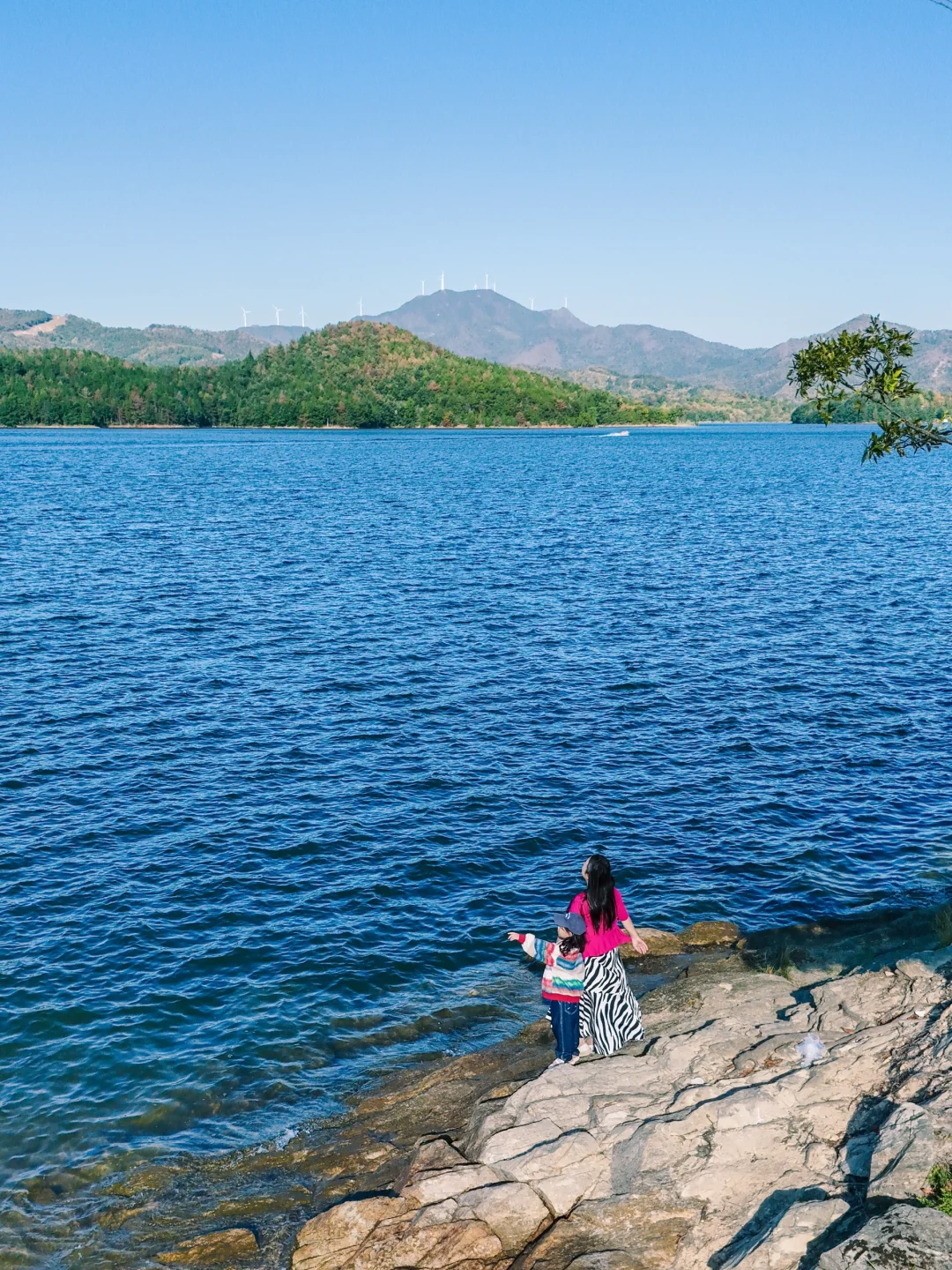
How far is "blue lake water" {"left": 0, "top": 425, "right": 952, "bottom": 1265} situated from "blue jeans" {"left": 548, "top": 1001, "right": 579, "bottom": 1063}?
11.3 feet

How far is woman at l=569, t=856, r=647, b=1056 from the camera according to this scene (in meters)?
16.2

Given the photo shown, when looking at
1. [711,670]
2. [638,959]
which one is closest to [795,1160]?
[638,959]

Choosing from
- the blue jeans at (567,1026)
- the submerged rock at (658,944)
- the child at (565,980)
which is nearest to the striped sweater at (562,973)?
the child at (565,980)

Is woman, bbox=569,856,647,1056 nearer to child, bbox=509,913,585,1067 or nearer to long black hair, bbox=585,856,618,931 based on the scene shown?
long black hair, bbox=585,856,618,931

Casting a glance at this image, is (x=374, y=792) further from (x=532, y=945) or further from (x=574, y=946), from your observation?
(x=532, y=945)

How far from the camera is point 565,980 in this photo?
53.7 feet

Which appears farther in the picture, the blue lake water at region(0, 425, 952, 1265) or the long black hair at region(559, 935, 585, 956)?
the blue lake water at region(0, 425, 952, 1265)

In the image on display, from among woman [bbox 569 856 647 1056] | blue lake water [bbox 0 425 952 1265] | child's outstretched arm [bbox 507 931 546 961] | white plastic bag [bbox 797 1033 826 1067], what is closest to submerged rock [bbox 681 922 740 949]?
blue lake water [bbox 0 425 952 1265]

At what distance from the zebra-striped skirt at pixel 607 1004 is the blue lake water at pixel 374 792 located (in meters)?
3.72

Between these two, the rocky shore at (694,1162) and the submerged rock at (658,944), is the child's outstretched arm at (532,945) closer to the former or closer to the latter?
the rocky shore at (694,1162)

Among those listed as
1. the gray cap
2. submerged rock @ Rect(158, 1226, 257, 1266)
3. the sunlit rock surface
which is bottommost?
submerged rock @ Rect(158, 1226, 257, 1266)

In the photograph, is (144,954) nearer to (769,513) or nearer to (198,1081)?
(198,1081)

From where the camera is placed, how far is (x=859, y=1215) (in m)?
11.3

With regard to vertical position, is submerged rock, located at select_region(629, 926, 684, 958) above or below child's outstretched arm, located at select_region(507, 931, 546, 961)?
below
